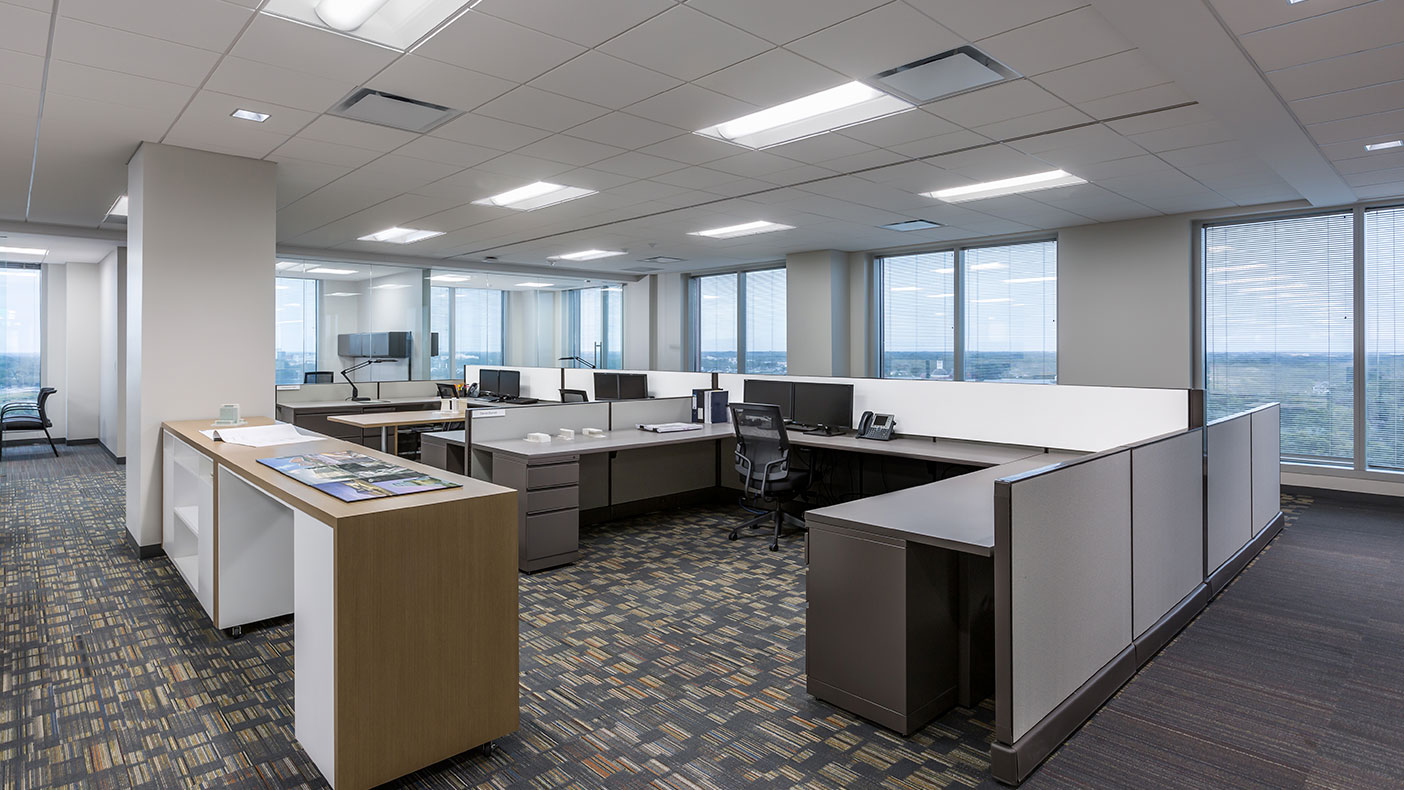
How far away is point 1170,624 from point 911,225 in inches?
174

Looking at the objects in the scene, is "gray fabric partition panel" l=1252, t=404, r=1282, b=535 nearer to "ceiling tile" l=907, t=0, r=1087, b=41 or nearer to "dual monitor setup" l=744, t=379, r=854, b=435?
"dual monitor setup" l=744, t=379, r=854, b=435

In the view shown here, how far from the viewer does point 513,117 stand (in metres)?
3.44

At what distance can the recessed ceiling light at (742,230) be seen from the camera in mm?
6508

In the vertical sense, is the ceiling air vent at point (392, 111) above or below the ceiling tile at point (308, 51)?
above

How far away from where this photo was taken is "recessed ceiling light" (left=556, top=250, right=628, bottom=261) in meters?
8.11

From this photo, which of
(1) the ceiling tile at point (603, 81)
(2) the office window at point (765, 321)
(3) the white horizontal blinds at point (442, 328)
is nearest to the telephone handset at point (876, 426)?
(1) the ceiling tile at point (603, 81)

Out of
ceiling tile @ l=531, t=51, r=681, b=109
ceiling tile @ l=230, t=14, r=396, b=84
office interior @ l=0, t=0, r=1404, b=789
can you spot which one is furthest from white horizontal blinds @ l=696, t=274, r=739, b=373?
ceiling tile @ l=230, t=14, r=396, b=84

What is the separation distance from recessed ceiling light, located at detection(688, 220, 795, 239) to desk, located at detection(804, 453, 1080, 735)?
450 cm

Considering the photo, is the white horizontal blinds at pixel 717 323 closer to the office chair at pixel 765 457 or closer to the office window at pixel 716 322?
the office window at pixel 716 322

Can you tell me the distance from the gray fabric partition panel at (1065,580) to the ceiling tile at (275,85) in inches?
121

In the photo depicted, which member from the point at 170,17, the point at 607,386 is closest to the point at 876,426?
the point at 607,386

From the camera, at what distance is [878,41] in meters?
2.63

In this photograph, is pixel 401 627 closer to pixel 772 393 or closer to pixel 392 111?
pixel 392 111

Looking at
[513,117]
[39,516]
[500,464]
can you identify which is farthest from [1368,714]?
[39,516]
